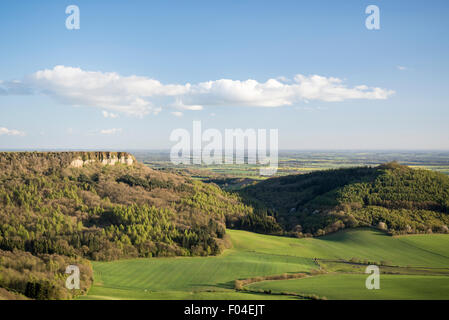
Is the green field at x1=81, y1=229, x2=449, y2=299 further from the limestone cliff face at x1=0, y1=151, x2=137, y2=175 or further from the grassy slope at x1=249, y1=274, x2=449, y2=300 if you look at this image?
the limestone cliff face at x1=0, y1=151, x2=137, y2=175

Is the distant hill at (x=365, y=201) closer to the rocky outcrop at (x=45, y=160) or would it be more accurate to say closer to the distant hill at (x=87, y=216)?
the distant hill at (x=87, y=216)

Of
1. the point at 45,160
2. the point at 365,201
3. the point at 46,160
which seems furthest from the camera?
the point at 365,201

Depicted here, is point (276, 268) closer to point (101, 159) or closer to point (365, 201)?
point (365, 201)

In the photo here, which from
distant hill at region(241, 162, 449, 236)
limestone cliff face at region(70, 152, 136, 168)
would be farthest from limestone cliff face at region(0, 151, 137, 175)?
distant hill at region(241, 162, 449, 236)

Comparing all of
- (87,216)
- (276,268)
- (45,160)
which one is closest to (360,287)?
(276,268)
